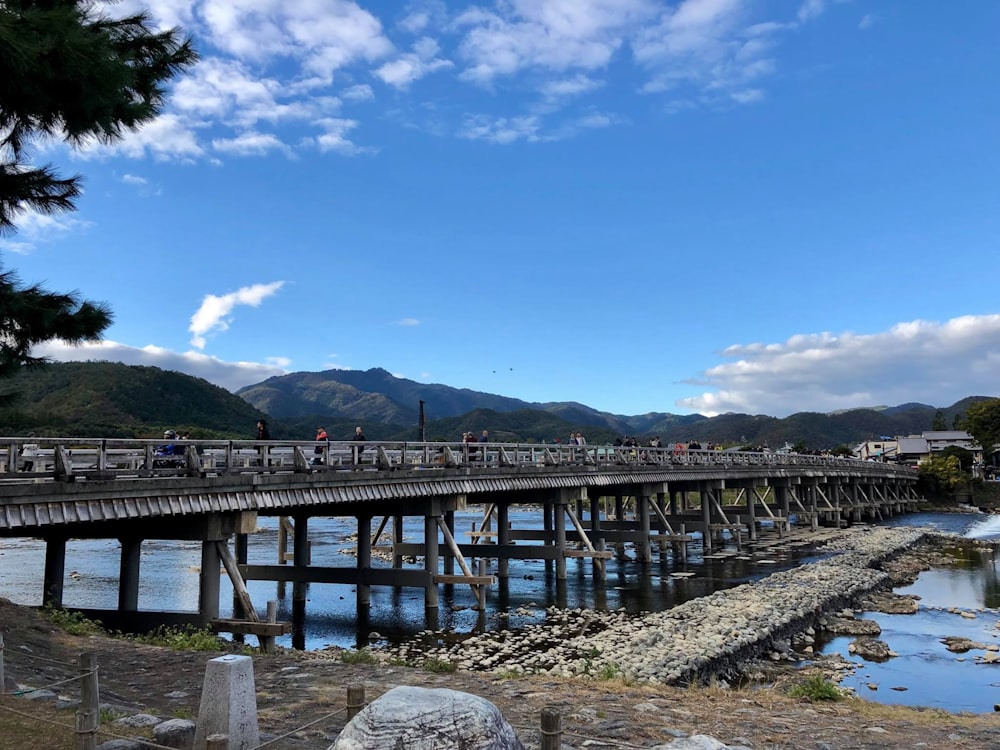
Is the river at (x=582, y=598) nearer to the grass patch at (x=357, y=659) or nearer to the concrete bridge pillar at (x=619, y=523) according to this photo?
the concrete bridge pillar at (x=619, y=523)

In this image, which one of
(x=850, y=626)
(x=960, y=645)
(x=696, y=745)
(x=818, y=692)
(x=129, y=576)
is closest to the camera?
(x=696, y=745)

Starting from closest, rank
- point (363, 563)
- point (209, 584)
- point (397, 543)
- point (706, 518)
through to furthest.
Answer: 1. point (209, 584)
2. point (363, 563)
3. point (397, 543)
4. point (706, 518)

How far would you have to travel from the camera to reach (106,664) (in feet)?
37.9

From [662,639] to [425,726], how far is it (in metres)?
15.2

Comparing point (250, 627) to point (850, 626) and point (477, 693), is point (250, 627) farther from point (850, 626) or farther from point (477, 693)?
point (850, 626)

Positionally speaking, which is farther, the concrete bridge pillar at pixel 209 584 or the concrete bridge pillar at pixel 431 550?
the concrete bridge pillar at pixel 431 550

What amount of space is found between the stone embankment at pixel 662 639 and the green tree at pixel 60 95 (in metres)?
9.66

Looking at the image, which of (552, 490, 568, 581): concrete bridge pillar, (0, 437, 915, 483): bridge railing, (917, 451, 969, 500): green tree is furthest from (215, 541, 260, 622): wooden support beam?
(917, 451, 969, 500): green tree

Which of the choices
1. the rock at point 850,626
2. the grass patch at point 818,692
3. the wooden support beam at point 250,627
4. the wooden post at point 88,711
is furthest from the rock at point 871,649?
the wooden post at point 88,711

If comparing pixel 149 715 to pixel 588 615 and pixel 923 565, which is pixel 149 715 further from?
pixel 923 565

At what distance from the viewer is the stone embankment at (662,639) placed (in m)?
16.4

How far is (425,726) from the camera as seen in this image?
5336 millimetres

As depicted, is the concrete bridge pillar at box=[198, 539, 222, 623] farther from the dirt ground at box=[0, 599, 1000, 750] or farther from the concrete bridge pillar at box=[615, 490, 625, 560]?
the concrete bridge pillar at box=[615, 490, 625, 560]

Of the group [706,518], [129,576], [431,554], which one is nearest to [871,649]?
[431,554]
